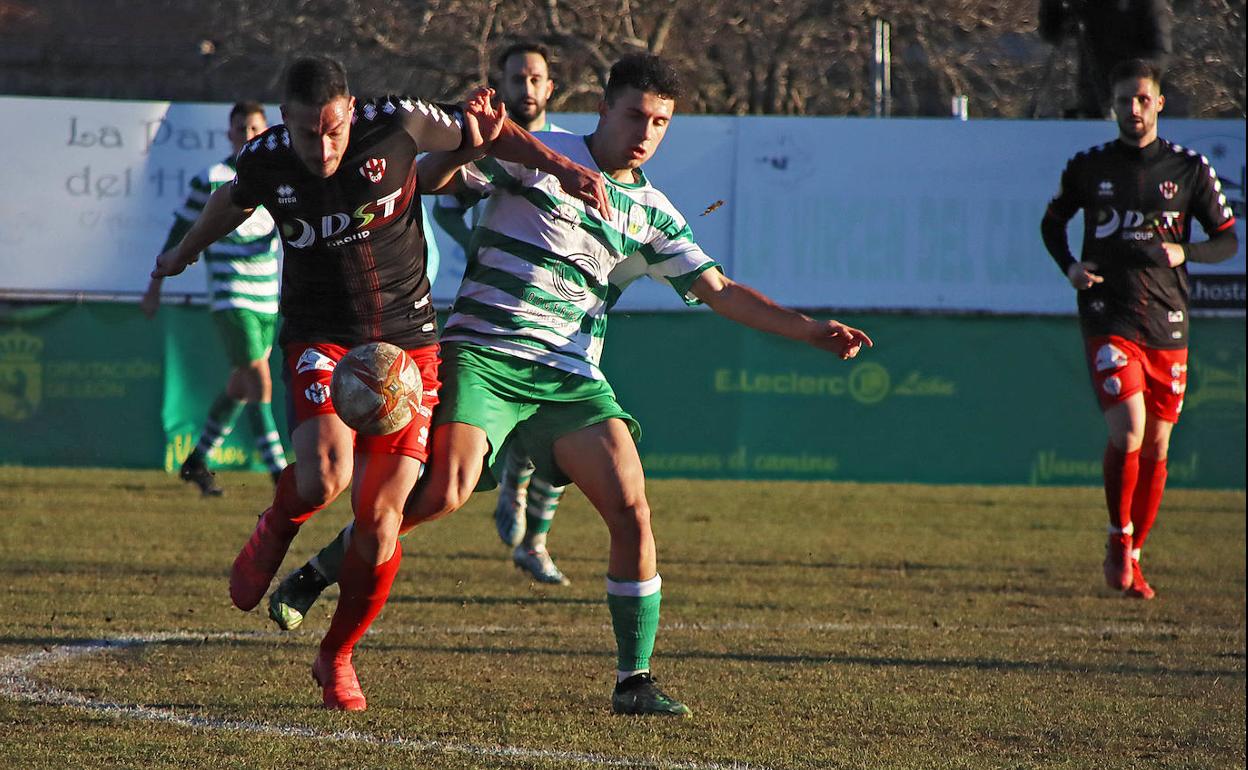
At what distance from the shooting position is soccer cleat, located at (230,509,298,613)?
16.9ft

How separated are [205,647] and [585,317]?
6.15 feet

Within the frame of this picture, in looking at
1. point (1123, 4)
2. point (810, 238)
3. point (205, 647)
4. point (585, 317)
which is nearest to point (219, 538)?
point (205, 647)

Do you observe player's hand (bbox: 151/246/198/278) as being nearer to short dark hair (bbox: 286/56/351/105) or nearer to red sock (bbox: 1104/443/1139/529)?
short dark hair (bbox: 286/56/351/105)

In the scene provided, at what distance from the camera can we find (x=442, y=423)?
5.03 meters

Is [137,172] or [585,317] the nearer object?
[585,317]

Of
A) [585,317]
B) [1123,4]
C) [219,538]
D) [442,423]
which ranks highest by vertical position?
[1123,4]

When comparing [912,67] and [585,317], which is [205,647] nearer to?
[585,317]

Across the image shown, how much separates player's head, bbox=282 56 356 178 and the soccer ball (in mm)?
571

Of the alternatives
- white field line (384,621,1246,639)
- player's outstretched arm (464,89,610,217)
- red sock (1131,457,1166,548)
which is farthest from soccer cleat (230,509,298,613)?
red sock (1131,457,1166,548)

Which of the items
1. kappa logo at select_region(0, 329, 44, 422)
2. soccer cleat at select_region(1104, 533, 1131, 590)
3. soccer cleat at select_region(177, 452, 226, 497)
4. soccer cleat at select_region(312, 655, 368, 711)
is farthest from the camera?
kappa logo at select_region(0, 329, 44, 422)

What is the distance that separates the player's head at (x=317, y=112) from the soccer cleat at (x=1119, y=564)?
483cm

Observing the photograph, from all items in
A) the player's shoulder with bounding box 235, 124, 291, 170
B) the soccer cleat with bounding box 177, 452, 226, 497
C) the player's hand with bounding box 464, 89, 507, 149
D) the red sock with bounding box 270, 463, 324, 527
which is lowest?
the soccer cleat with bounding box 177, 452, 226, 497

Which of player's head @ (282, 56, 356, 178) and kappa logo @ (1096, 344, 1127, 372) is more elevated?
player's head @ (282, 56, 356, 178)

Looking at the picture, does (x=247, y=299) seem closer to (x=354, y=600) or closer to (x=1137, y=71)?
(x=1137, y=71)
